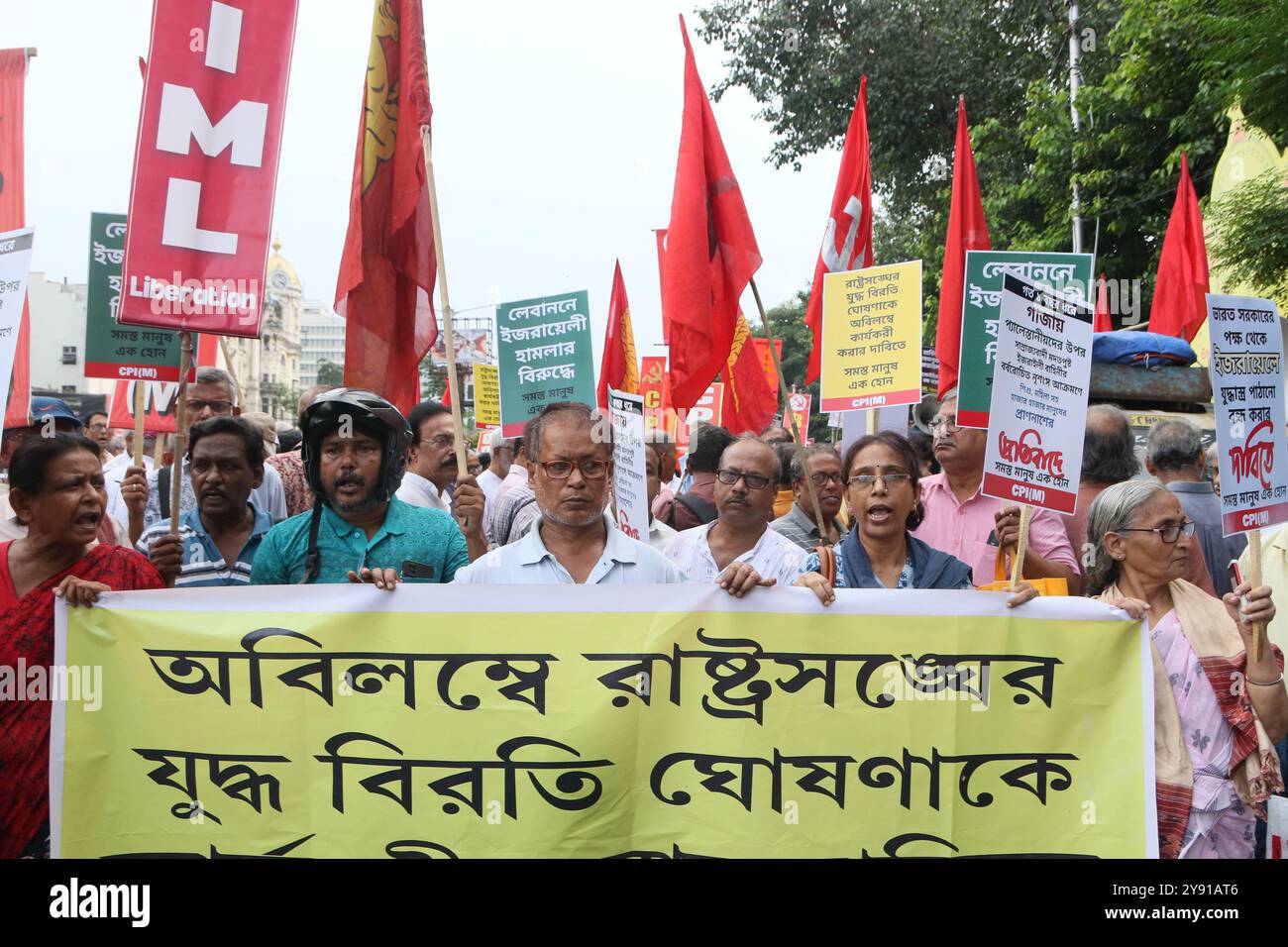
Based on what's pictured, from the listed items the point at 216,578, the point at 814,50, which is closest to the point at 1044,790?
the point at 216,578

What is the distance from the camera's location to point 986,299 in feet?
19.2

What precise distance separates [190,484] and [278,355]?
110552 millimetres

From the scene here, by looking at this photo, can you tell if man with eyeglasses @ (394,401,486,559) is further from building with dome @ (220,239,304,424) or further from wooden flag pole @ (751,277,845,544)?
building with dome @ (220,239,304,424)

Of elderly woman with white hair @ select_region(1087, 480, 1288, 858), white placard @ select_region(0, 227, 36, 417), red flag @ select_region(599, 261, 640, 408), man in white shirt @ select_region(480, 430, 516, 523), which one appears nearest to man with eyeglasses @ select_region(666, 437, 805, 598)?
elderly woman with white hair @ select_region(1087, 480, 1288, 858)

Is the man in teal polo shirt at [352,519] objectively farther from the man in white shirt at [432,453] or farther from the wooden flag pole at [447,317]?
the man in white shirt at [432,453]

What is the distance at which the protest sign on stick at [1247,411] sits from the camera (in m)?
4.29

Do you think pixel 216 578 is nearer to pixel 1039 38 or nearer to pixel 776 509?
pixel 776 509

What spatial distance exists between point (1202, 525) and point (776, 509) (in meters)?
3.32

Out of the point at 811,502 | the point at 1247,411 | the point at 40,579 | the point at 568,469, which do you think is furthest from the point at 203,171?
the point at 1247,411

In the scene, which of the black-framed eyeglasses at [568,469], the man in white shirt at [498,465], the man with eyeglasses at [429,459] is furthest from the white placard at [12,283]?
the man in white shirt at [498,465]

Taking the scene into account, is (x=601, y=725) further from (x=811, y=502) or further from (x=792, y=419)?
(x=811, y=502)
